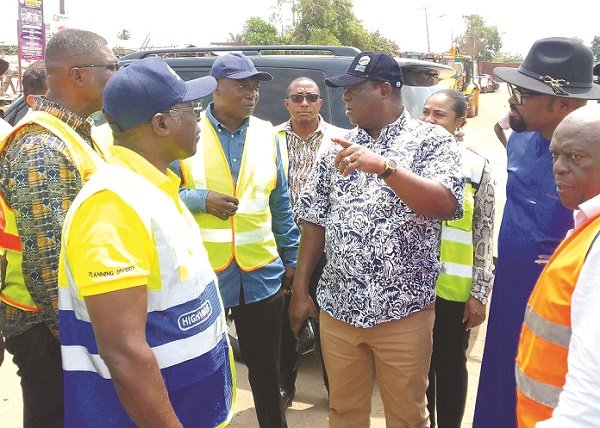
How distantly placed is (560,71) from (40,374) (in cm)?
256

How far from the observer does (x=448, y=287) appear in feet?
10.5

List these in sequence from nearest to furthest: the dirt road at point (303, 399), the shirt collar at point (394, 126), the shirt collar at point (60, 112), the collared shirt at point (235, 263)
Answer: the shirt collar at point (60, 112)
the shirt collar at point (394, 126)
the collared shirt at point (235, 263)
the dirt road at point (303, 399)

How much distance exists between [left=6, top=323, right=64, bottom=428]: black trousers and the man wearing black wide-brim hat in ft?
6.36

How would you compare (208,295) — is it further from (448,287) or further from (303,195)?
(448,287)

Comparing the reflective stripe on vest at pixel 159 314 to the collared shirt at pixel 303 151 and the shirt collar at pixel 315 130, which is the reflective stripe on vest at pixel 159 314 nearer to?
the collared shirt at pixel 303 151

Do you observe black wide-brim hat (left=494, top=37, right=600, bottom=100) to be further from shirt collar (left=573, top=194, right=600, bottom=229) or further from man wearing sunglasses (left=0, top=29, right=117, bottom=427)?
man wearing sunglasses (left=0, top=29, right=117, bottom=427)

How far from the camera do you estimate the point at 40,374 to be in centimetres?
247

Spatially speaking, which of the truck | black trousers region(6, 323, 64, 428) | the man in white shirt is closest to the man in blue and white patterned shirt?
the man in white shirt

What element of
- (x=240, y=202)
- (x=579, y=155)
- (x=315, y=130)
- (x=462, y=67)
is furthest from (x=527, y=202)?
(x=462, y=67)

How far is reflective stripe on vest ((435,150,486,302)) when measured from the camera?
3188mm

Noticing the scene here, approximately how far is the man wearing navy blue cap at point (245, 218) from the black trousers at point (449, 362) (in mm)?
862

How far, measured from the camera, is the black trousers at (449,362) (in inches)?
129

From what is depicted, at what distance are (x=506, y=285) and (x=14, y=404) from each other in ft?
10.2

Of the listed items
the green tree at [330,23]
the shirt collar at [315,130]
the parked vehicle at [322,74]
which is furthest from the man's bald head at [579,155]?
the green tree at [330,23]
